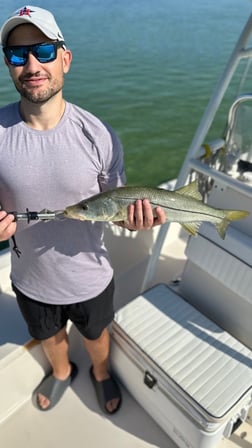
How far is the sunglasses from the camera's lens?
1.79 meters

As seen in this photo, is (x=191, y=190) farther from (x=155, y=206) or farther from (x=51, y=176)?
(x=51, y=176)

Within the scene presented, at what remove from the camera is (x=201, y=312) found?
3117mm

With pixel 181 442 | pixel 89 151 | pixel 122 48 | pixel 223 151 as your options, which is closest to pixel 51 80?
pixel 89 151

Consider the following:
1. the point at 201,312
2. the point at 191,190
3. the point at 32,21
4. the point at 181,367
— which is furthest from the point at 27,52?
the point at 201,312

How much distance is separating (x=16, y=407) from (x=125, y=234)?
1.92 meters

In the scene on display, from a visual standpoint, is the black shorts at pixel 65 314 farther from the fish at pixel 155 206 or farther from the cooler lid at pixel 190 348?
the fish at pixel 155 206

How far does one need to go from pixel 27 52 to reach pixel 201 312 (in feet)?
7.88

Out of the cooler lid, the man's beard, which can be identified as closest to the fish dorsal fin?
the man's beard

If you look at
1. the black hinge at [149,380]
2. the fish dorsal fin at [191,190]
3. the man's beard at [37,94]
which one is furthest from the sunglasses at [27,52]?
the black hinge at [149,380]

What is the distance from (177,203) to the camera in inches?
83.4

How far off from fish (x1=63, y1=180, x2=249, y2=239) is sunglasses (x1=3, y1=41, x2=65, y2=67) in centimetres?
75

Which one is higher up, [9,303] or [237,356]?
[237,356]

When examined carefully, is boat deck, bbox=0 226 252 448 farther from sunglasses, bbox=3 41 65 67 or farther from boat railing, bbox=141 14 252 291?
sunglasses, bbox=3 41 65 67

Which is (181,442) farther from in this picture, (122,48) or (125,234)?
(122,48)
